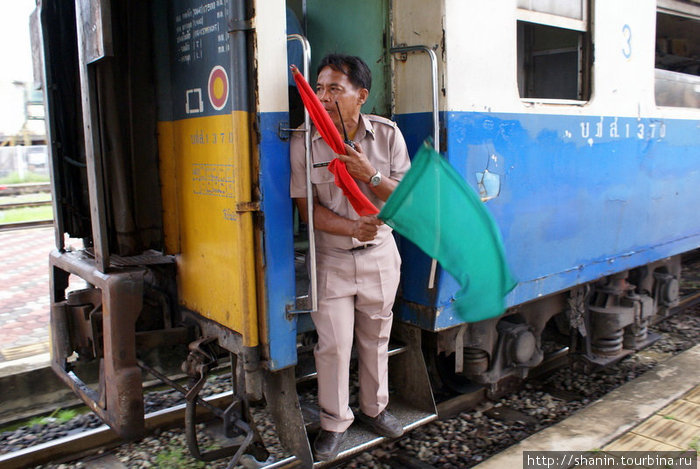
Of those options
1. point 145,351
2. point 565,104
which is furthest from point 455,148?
point 145,351

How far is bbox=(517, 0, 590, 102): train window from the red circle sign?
166cm

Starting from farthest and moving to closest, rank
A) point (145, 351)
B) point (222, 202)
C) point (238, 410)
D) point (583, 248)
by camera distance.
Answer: point (583, 248)
point (145, 351)
point (238, 410)
point (222, 202)

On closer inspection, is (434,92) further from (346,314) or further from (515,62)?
(346,314)

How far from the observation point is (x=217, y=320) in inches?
117

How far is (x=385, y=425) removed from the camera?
316 centimetres

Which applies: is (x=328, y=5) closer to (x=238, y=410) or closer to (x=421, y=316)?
(x=421, y=316)

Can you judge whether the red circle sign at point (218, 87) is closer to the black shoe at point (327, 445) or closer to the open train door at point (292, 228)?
the open train door at point (292, 228)

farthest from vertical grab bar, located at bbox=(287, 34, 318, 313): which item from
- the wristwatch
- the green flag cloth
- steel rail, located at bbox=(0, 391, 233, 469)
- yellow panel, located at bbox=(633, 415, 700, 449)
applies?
yellow panel, located at bbox=(633, 415, 700, 449)

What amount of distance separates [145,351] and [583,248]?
2.62m

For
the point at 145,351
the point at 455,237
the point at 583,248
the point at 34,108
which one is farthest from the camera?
the point at 34,108

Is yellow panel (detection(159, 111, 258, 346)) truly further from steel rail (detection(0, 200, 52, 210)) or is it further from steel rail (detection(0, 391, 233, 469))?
steel rail (detection(0, 200, 52, 210))

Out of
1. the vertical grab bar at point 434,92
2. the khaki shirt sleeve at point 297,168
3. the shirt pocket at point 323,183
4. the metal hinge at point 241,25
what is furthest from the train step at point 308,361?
the metal hinge at point 241,25

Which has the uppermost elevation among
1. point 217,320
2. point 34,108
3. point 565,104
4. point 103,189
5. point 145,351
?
point 34,108

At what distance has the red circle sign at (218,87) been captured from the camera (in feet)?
8.68
